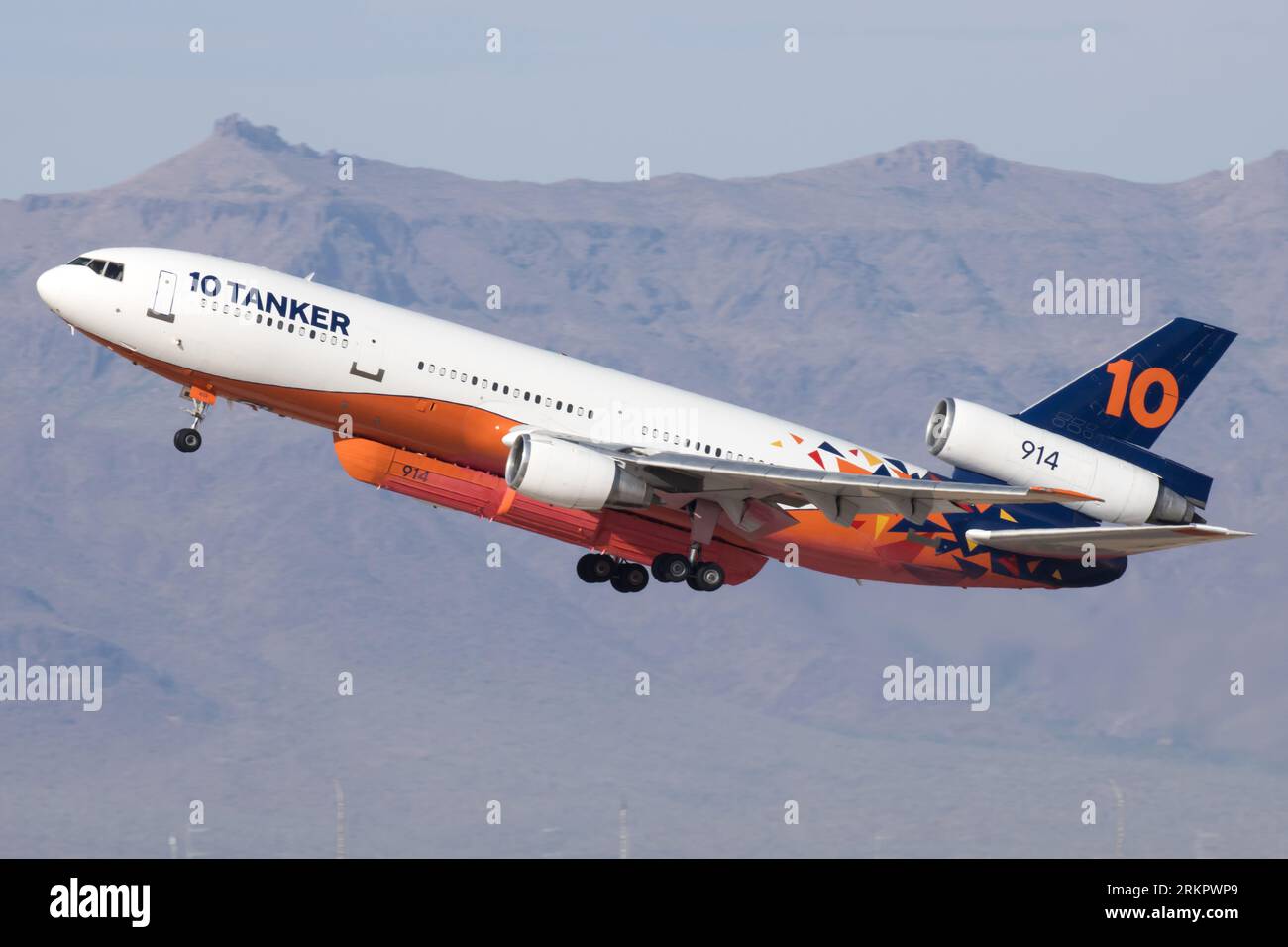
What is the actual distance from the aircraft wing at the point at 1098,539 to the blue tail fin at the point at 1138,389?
3561mm

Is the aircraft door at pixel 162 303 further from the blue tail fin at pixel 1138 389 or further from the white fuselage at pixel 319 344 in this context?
the blue tail fin at pixel 1138 389

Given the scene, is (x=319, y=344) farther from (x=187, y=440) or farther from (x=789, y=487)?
(x=789, y=487)

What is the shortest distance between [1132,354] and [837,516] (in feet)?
41.4

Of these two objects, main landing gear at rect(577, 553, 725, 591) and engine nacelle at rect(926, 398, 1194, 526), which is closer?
engine nacelle at rect(926, 398, 1194, 526)

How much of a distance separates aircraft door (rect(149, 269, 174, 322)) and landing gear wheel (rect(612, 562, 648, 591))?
16281mm

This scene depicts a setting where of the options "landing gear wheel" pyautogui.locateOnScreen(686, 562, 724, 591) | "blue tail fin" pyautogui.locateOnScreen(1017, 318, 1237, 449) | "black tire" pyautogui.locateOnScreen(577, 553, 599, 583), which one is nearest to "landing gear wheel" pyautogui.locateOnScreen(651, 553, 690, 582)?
"landing gear wheel" pyautogui.locateOnScreen(686, 562, 724, 591)

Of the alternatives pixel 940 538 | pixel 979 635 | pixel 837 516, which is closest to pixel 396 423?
pixel 837 516

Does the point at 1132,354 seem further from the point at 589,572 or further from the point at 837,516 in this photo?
the point at 589,572

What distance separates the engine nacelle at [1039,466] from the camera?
59.8 metres

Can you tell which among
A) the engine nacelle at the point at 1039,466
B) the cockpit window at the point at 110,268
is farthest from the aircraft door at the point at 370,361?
the engine nacelle at the point at 1039,466

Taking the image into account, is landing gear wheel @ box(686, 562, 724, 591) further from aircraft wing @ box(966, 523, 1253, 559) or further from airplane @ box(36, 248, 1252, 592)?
aircraft wing @ box(966, 523, 1253, 559)

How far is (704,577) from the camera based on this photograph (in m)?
60.2

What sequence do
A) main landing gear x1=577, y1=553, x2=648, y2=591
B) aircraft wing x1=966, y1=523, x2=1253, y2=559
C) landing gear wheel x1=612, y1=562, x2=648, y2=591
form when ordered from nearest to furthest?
1. aircraft wing x1=966, y1=523, x2=1253, y2=559
2. landing gear wheel x1=612, y1=562, x2=648, y2=591
3. main landing gear x1=577, y1=553, x2=648, y2=591

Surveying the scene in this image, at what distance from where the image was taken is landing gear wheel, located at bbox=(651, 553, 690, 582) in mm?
59938
